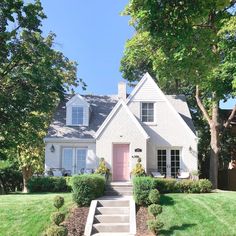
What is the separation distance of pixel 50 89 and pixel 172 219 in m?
11.8

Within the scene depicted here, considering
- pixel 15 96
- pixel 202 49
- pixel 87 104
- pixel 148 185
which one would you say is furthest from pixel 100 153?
pixel 202 49

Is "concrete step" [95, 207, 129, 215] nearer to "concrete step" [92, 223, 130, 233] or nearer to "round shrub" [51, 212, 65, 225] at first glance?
"concrete step" [92, 223, 130, 233]

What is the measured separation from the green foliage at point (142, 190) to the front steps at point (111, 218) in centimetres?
36

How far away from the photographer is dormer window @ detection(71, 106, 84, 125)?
97.1ft

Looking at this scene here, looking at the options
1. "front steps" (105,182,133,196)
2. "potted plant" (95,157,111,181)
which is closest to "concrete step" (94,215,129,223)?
"front steps" (105,182,133,196)

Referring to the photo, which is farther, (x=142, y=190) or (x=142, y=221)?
(x=142, y=190)

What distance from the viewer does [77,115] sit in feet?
97.6

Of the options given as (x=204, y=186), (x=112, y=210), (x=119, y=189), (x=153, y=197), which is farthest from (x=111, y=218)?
(x=204, y=186)

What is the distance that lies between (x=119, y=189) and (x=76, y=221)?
6785 millimetres

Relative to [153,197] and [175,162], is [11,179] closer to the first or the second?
[175,162]

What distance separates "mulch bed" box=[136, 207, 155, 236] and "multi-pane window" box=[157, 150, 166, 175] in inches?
380

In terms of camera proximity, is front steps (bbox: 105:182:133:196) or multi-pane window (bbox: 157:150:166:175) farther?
multi-pane window (bbox: 157:150:166:175)

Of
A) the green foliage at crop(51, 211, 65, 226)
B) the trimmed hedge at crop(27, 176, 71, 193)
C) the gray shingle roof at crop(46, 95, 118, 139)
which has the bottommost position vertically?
the green foliage at crop(51, 211, 65, 226)

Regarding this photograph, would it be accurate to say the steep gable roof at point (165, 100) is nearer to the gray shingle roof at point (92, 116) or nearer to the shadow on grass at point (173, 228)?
the gray shingle roof at point (92, 116)
